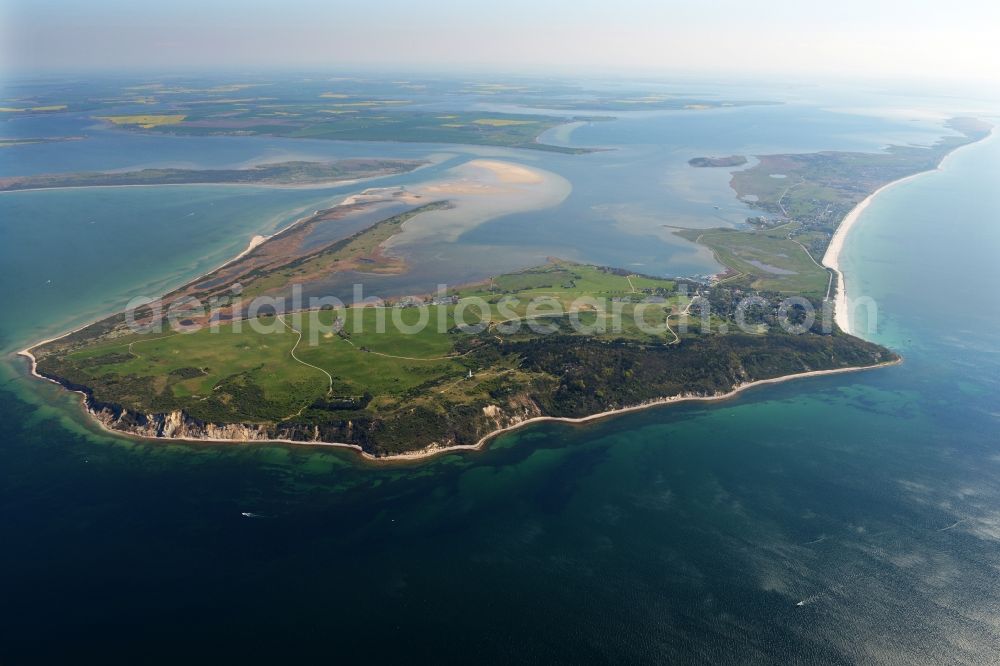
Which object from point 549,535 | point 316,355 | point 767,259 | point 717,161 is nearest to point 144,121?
point 717,161

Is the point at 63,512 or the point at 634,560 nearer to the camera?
the point at 634,560

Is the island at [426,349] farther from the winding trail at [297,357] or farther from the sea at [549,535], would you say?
the sea at [549,535]

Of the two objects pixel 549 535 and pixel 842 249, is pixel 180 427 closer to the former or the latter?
pixel 549 535

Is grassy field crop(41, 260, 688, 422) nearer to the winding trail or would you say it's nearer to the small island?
the winding trail

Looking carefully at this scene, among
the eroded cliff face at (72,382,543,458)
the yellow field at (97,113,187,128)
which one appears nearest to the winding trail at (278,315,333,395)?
the eroded cliff face at (72,382,543,458)

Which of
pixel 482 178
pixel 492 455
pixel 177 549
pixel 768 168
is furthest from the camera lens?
pixel 768 168

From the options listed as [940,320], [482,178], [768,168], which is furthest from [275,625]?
[768,168]

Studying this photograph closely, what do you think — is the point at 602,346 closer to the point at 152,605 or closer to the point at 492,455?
the point at 492,455

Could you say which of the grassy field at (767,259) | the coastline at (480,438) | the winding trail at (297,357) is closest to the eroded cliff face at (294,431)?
the coastline at (480,438)
